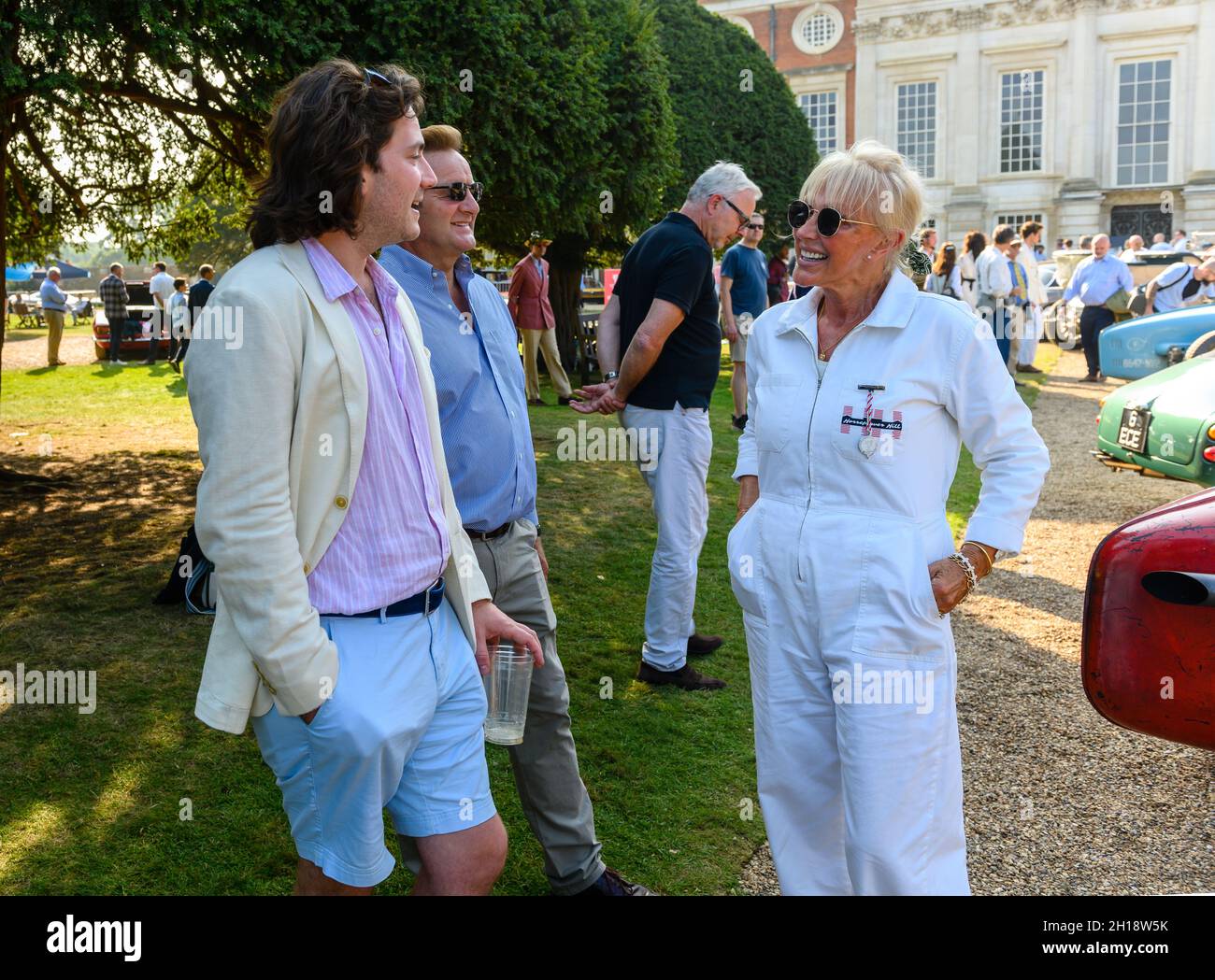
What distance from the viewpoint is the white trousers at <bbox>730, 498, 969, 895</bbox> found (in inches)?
108

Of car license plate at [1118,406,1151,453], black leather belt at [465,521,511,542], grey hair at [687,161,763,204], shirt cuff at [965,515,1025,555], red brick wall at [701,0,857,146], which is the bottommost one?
car license plate at [1118,406,1151,453]

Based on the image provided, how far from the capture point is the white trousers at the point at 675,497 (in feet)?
17.1

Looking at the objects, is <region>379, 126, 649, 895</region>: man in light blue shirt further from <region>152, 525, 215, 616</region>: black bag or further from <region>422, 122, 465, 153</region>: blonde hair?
<region>152, 525, 215, 616</region>: black bag

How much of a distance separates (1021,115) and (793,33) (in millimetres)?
11067

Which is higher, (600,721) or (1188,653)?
(1188,653)

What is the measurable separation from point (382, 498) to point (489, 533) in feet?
3.73

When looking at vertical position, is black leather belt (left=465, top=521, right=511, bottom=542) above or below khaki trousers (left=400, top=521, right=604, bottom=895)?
above

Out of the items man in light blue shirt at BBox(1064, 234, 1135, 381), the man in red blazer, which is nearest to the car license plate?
the man in red blazer

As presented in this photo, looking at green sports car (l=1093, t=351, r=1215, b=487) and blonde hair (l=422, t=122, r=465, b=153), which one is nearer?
blonde hair (l=422, t=122, r=465, b=153)

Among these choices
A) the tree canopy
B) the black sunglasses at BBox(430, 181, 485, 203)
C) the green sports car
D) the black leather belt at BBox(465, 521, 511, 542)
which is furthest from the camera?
the tree canopy

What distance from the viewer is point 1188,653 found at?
2602 millimetres

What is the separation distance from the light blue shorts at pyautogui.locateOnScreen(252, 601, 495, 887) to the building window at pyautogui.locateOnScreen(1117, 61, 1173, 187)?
50989 millimetres
